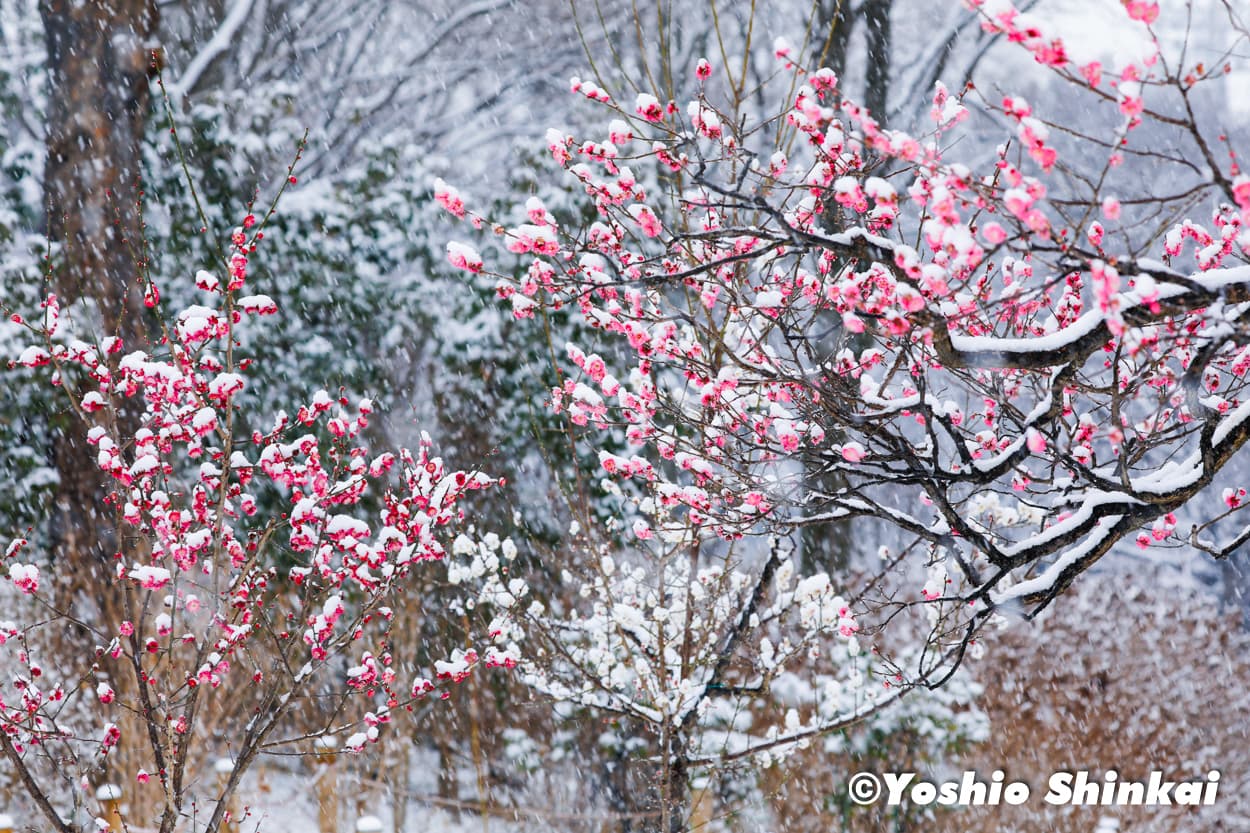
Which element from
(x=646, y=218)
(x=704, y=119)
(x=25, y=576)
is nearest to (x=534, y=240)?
(x=646, y=218)

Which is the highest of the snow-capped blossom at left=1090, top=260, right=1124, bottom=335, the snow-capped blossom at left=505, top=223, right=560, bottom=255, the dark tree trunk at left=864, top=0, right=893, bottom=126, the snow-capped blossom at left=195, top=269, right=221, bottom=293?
the dark tree trunk at left=864, top=0, right=893, bottom=126

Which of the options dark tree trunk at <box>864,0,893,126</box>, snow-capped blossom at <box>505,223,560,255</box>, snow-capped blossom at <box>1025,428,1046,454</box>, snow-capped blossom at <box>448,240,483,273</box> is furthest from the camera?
dark tree trunk at <box>864,0,893,126</box>

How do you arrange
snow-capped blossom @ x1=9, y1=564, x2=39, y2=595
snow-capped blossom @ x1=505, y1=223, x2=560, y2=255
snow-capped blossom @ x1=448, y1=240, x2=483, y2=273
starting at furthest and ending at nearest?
1. snow-capped blossom @ x1=9, y1=564, x2=39, y2=595
2. snow-capped blossom @ x1=448, y1=240, x2=483, y2=273
3. snow-capped blossom @ x1=505, y1=223, x2=560, y2=255

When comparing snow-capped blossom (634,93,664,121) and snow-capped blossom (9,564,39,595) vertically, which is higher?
snow-capped blossom (634,93,664,121)

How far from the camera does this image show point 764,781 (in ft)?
17.6

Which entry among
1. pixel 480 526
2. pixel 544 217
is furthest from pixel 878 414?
pixel 480 526

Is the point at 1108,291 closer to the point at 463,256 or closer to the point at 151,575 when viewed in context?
the point at 463,256

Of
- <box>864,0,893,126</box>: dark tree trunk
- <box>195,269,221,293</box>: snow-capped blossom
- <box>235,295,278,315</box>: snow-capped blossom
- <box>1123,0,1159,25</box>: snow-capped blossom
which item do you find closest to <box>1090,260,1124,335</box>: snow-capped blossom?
<box>1123,0,1159,25</box>: snow-capped blossom

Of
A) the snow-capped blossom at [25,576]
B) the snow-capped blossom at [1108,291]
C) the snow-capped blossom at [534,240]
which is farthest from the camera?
the snow-capped blossom at [25,576]

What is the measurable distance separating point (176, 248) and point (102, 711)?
301 centimetres

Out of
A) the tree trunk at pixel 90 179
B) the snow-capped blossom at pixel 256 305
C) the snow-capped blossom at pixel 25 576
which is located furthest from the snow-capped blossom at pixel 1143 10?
the tree trunk at pixel 90 179

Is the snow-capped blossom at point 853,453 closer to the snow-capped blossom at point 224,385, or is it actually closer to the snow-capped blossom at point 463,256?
the snow-capped blossom at point 463,256

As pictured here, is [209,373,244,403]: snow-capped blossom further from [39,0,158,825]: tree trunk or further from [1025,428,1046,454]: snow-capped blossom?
[39,0,158,825]: tree trunk

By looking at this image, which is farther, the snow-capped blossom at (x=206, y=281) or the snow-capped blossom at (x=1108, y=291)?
the snow-capped blossom at (x=206, y=281)
